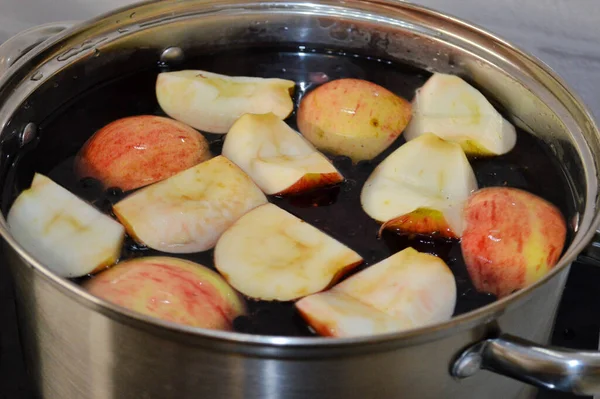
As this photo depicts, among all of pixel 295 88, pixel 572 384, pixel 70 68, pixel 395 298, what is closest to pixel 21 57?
pixel 70 68

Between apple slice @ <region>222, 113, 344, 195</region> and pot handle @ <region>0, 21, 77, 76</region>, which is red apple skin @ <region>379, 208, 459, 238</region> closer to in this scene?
apple slice @ <region>222, 113, 344, 195</region>

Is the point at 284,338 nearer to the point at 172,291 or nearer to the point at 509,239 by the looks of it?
the point at 172,291

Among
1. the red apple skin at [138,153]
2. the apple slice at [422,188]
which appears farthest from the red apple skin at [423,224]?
the red apple skin at [138,153]

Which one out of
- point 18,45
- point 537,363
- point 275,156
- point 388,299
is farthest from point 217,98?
point 537,363

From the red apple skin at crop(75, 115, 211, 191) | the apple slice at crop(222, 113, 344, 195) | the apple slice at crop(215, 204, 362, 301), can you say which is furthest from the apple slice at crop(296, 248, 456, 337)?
the red apple skin at crop(75, 115, 211, 191)

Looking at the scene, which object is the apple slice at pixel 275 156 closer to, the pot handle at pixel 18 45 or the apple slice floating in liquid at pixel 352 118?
the apple slice floating in liquid at pixel 352 118

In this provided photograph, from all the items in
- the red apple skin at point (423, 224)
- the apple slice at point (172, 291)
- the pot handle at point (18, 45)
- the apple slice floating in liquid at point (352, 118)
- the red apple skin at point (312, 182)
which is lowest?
the apple slice at point (172, 291)

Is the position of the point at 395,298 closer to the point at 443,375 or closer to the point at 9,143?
the point at 443,375
